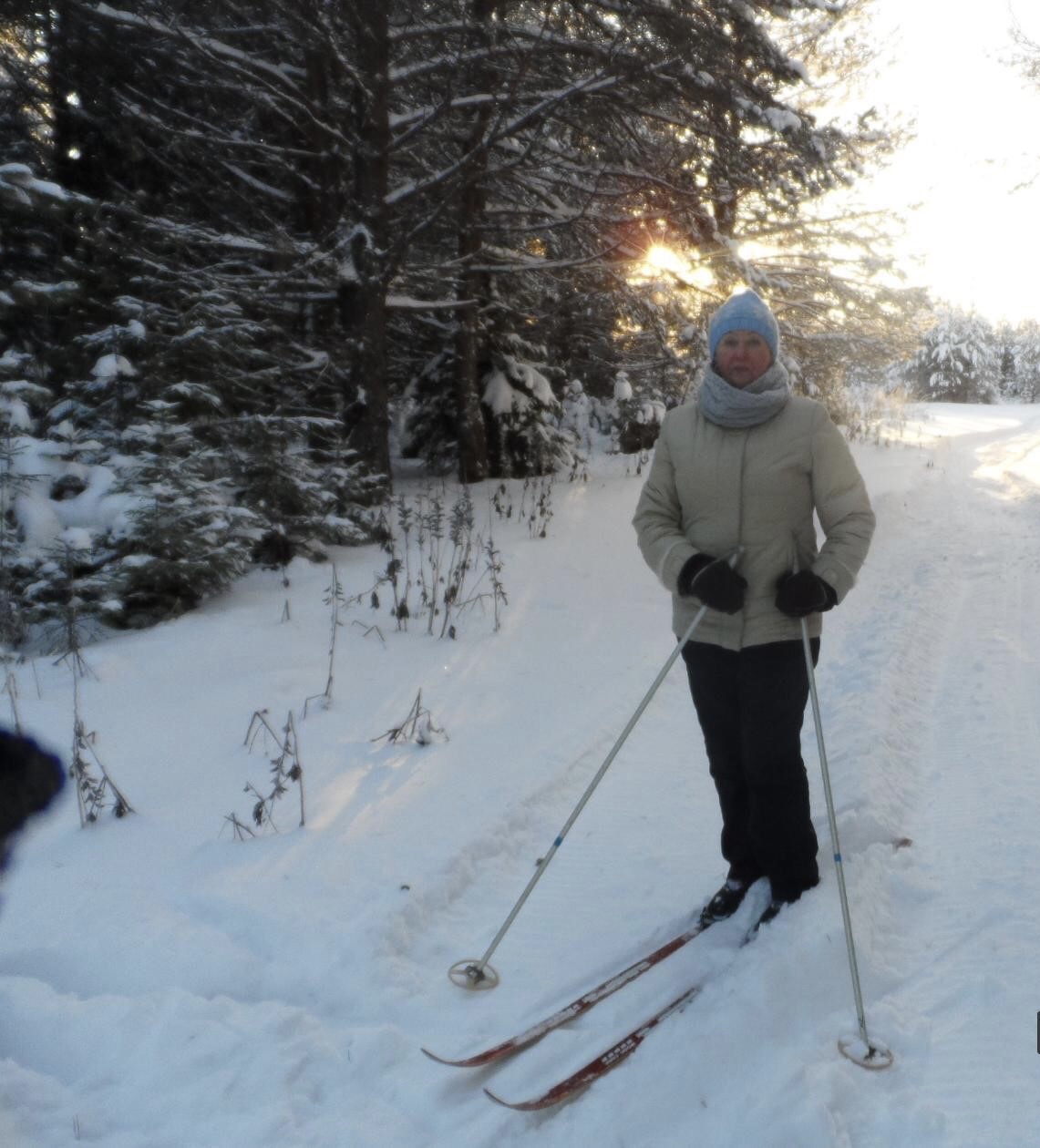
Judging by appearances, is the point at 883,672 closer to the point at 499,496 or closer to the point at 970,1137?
the point at 970,1137

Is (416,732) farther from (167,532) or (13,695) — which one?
(167,532)

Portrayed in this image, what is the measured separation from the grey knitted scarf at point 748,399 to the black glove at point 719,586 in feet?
1.56

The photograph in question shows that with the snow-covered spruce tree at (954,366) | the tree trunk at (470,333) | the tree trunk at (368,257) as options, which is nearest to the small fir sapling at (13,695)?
the tree trunk at (368,257)

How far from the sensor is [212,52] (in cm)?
738

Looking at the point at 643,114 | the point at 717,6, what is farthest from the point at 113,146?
the point at 717,6

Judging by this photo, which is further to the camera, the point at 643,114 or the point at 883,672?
the point at 643,114

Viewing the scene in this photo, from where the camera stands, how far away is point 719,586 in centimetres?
272

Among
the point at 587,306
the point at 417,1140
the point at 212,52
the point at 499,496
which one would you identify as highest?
the point at 212,52

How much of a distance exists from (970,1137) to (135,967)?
8.26 feet

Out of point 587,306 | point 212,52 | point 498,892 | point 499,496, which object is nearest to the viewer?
point 498,892

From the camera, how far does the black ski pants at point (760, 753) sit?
2.85 meters

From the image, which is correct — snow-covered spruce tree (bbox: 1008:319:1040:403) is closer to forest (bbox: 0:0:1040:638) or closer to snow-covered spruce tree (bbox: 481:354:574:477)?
snow-covered spruce tree (bbox: 481:354:574:477)

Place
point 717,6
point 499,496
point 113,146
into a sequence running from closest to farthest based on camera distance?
point 717,6 → point 113,146 → point 499,496

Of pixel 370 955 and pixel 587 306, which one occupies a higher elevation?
pixel 587 306
